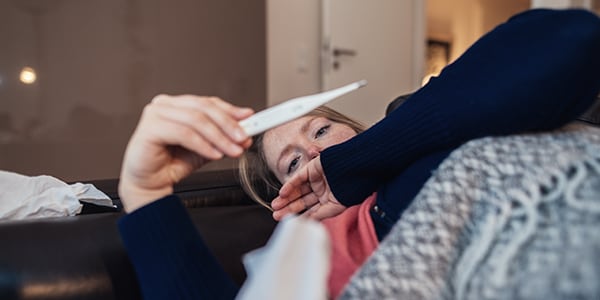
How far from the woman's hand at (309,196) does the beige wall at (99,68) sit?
3.95 ft

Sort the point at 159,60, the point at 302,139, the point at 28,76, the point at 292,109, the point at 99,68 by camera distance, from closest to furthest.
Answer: the point at 292,109, the point at 302,139, the point at 28,76, the point at 99,68, the point at 159,60

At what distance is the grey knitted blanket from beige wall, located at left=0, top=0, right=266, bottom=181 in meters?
1.65

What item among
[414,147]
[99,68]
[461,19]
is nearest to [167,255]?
[414,147]

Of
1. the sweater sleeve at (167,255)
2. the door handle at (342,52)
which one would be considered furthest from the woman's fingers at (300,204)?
the door handle at (342,52)

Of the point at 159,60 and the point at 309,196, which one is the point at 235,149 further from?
the point at 159,60

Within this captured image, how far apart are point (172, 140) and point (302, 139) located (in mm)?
516

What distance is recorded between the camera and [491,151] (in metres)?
0.52

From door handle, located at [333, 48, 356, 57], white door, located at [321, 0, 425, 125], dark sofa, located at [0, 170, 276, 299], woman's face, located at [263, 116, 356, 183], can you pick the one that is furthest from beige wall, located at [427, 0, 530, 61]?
dark sofa, located at [0, 170, 276, 299]

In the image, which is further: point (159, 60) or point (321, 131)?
point (159, 60)

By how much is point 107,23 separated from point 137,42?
0.13m

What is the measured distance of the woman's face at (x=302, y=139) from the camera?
42.3 inches

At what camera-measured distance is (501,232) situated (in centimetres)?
45

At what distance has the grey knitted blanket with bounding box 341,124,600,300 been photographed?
396 mm

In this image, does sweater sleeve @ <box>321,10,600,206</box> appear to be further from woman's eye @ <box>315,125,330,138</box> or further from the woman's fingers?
woman's eye @ <box>315,125,330,138</box>
